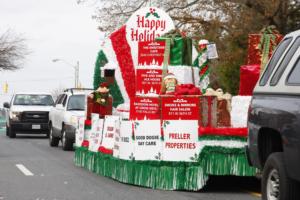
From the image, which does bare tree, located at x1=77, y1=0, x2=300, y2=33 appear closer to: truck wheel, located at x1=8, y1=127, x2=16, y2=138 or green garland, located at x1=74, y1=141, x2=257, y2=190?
truck wheel, located at x1=8, y1=127, x2=16, y2=138

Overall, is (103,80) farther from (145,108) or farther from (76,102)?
(76,102)

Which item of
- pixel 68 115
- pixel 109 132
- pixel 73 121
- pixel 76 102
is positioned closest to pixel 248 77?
pixel 109 132

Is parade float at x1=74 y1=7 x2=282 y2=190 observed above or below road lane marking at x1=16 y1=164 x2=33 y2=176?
above

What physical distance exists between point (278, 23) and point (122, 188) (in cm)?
2666

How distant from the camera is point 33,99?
3134 centimetres

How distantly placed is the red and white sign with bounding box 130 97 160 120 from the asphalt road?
1.09m

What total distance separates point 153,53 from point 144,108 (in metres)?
3.01

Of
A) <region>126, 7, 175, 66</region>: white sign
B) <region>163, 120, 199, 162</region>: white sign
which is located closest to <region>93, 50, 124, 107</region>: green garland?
<region>126, 7, 175, 66</region>: white sign

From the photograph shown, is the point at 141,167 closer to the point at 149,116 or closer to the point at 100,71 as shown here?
the point at 149,116

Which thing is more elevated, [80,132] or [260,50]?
[260,50]

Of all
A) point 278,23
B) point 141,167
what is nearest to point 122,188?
point 141,167

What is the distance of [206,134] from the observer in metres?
11.6

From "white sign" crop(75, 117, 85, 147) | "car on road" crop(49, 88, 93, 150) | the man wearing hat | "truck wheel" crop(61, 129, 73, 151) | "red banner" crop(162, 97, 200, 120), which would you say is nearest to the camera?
"red banner" crop(162, 97, 200, 120)

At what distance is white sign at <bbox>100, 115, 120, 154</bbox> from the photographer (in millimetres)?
13323
